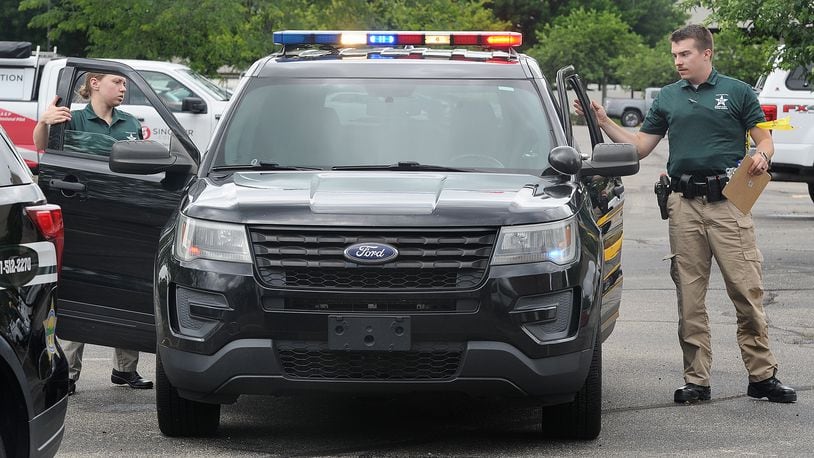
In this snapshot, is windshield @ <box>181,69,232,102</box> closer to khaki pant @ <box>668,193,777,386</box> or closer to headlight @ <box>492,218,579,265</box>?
khaki pant @ <box>668,193,777,386</box>

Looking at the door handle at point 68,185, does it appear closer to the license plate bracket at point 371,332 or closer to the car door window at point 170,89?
the license plate bracket at point 371,332

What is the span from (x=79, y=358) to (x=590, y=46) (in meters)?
62.0

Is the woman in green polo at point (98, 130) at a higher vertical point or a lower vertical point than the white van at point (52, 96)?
higher

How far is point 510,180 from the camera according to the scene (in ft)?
21.3

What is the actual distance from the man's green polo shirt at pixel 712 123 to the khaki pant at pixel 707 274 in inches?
7.8

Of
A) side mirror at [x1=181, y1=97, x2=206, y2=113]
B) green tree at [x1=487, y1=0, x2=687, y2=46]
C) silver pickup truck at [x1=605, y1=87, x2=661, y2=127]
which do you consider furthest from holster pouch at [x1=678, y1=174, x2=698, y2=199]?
green tree at [x1=487, y1=0, x2=687, y2=46]

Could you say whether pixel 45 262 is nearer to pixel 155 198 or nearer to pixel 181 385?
pixel 181 385

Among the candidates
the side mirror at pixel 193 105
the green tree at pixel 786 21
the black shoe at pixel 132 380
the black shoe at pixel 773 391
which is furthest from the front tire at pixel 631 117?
the black shoe at pixel 132 380

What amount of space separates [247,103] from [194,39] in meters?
20.4

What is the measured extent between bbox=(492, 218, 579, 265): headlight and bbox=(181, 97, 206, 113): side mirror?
12799 mm

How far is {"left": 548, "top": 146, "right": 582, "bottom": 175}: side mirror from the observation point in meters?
6.53

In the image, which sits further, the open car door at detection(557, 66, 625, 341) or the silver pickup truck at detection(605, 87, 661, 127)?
the silver pickup truck at detection(605, 87, 661, 127)

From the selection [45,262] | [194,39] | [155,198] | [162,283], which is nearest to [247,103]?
[155,198]

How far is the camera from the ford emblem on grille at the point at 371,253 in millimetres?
5801
